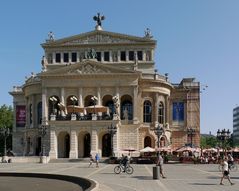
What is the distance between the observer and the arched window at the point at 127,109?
90.6 metres

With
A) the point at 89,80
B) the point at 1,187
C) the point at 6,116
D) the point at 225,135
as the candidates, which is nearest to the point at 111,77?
the point at 89,80

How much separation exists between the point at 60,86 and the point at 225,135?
40487 millimetres

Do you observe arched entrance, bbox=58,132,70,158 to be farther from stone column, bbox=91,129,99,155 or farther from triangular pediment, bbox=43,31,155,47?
triangular pediment, bbox=43,31,155,47

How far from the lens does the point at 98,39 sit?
9925 cm

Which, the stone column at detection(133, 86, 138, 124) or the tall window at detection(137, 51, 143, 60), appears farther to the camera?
the tall window at detection(137, 51, 143, 60)

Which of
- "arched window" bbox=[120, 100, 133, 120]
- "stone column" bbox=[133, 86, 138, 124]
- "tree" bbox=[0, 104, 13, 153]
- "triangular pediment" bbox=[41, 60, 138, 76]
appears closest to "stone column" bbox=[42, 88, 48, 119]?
"triangular pediment" bbox=[41, 60, 138, 76]

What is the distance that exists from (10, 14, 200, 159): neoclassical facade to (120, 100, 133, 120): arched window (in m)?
0.18

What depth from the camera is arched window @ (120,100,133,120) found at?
90.6 m

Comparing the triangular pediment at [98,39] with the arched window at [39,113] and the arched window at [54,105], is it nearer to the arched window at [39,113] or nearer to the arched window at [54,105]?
the arched window at [39,113]

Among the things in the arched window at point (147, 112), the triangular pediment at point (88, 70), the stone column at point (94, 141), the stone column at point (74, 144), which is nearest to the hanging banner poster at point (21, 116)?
the triangular pediment at point (88, 70)

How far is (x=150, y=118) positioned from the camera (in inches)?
3725

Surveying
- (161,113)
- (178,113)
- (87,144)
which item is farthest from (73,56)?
(178,113)

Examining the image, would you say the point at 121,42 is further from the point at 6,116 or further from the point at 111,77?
the point at 6,116

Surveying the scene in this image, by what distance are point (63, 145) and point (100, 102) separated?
969 centimetres
